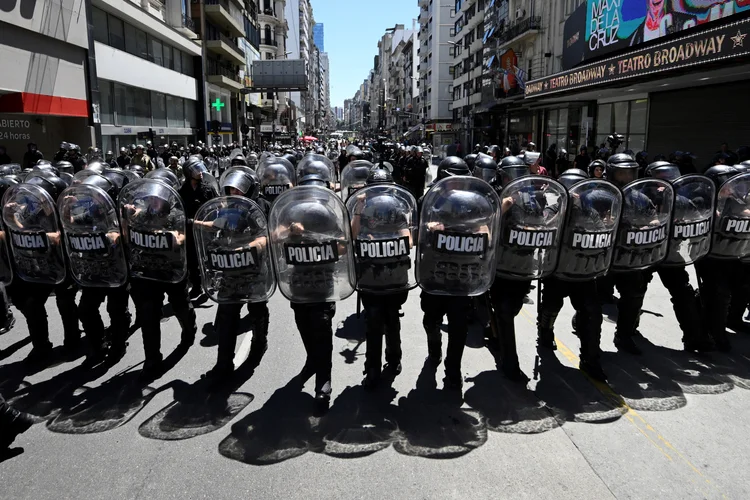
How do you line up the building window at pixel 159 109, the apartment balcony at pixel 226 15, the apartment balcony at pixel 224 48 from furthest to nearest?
the apartment balcony at pixel 224 48
the apartment balcony at pixel 226 15
the building window at pixel 159 109

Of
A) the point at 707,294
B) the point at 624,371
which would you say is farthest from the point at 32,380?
the point at 707,294

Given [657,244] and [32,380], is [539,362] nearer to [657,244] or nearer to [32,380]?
[657,244]

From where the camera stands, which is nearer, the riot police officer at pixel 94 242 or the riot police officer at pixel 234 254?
the riot police officer at pixel 234 254

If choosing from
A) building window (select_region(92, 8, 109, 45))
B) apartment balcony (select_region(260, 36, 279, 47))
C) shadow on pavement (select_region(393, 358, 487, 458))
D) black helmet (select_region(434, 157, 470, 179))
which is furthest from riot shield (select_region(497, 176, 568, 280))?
apartment balcony (select_region(260, 36, 279, 47))

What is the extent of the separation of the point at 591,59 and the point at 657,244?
72.1ft

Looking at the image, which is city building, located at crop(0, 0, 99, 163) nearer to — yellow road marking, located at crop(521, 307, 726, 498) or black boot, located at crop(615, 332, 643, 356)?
black boot, located at crop(615, 332, 643, 356)

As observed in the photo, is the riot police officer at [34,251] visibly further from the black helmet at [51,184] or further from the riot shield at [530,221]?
the riot shield at [530,221]

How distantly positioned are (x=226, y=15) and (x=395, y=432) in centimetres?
3872

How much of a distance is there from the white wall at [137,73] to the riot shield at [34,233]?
1796 cm

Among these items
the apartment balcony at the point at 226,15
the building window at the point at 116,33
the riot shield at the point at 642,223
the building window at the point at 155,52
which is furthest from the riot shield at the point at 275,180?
the apartment balcony at the point at 226,15

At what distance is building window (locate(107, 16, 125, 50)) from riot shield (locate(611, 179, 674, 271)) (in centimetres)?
2285

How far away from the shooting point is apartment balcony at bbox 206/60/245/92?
120 feet

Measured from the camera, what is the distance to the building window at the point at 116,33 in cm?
2211

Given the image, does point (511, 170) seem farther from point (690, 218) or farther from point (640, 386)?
point (640, 386)
